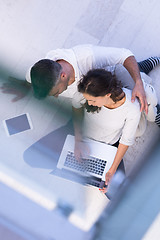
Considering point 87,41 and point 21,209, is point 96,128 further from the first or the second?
point 87,41

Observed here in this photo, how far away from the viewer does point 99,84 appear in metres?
0.98

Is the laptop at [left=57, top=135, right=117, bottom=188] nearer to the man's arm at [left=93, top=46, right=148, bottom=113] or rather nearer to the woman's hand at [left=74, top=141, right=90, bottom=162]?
the woman's hand at [left=74, top=141, right=90, bottom=162]

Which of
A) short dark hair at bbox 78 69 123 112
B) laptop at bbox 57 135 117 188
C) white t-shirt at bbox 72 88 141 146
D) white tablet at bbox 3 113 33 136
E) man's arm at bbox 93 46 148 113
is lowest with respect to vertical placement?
white tablet at bbox 3 113 33 136

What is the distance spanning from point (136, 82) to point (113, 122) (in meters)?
0.22

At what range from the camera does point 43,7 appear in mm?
1695

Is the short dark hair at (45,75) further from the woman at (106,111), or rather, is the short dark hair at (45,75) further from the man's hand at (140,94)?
the man's hand at (140,94)

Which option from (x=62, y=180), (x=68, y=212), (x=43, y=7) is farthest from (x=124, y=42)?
(x=68, y=212)

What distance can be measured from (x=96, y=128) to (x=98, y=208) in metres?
0.51

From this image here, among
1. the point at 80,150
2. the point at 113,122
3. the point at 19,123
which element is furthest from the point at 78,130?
the point at 19,123

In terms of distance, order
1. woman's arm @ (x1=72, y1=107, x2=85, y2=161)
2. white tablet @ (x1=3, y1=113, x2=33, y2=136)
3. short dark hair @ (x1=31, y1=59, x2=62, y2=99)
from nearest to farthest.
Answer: short dark hair @ (x1=31, y1=59, x2=62, y2=99) → woman's arm @ (x1=72, y1=107, x2=85, y2=161) → white tablet @ (x1=3, y1=113, x2=33, y2=136)

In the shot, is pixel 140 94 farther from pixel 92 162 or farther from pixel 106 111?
pixel 92 162

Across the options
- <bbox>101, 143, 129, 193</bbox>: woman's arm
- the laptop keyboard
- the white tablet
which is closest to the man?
<bbox>101, 143, 129, 193</bbox>: woman's arm

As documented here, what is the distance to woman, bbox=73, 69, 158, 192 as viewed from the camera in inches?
38.9

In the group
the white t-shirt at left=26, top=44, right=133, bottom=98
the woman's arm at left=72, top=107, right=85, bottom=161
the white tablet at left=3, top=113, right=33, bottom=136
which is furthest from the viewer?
the white tablet at left=3, top=113, right=33, bottom=136
